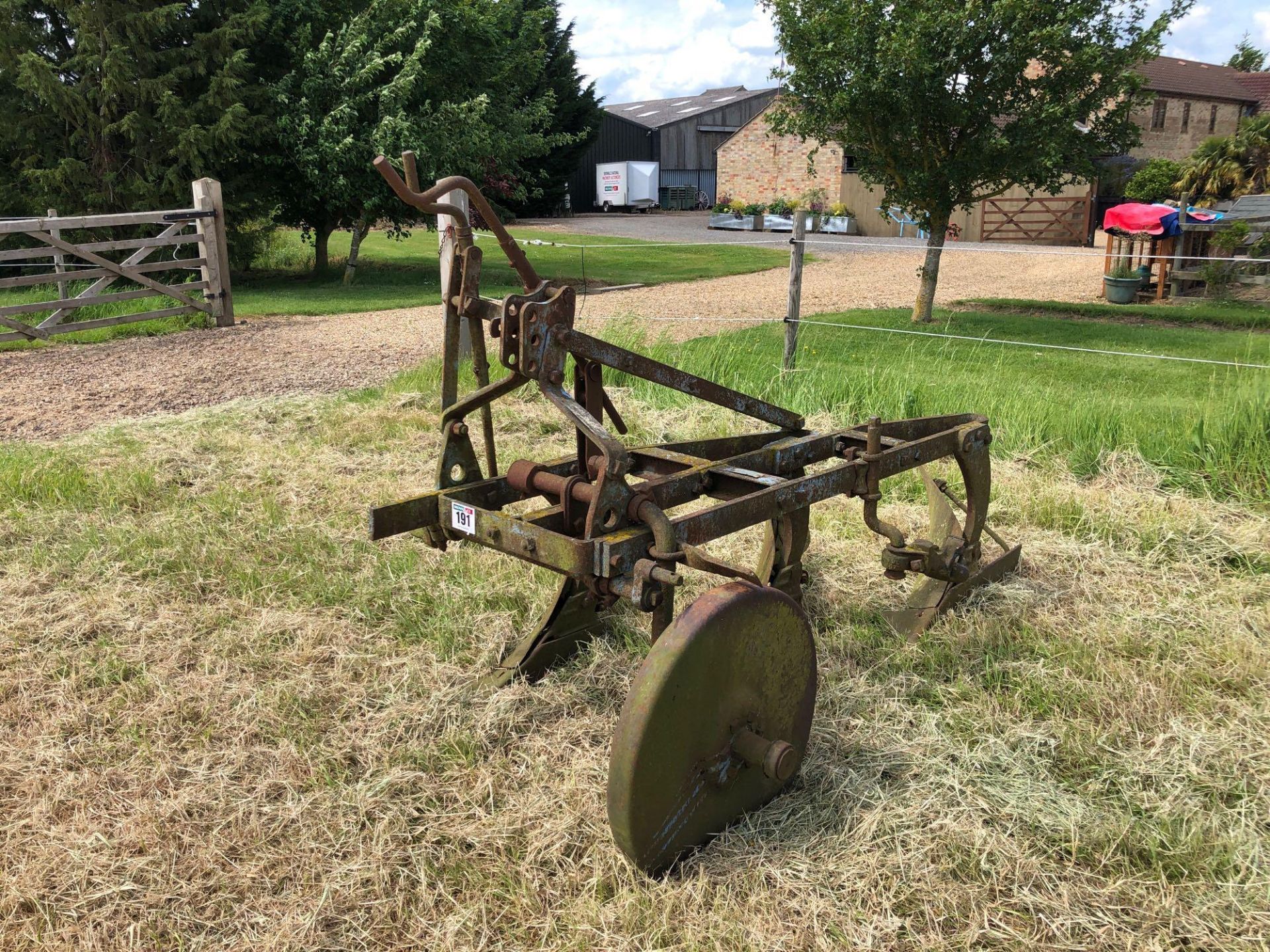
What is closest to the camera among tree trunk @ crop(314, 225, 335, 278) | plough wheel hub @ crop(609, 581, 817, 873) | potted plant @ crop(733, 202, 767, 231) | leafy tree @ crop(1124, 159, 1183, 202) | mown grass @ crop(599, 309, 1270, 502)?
plough wheel hub @ crop(609, 581, 817, 873)

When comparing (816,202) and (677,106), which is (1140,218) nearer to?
(816,202)

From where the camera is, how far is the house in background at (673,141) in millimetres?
44000

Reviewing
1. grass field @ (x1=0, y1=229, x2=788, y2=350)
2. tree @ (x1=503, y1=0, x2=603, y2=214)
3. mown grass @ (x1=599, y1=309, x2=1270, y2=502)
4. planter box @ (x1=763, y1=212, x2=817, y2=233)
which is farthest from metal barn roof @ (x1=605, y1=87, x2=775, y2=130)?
mown grass @ (x1=599, y1=309, x2=1270, y2=502)

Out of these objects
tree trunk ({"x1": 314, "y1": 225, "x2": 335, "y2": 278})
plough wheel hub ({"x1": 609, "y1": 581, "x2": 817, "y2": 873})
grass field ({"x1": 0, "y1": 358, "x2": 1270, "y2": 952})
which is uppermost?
tree trunk ({"x1": 314, "y1": 225, "x2": 335, "y2": 278})

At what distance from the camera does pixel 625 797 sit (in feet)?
7.82

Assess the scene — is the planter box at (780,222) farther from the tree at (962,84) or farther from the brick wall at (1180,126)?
the tree at (962,84)

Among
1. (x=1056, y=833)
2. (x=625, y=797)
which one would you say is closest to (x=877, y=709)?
(x=1056, y=833)

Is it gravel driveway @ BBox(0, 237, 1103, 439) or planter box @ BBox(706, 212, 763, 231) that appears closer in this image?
gravel driveway @ BBox(0, 237, 1103, 439)

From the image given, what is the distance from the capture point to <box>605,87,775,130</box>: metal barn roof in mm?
46562

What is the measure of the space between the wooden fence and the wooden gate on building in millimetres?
23552

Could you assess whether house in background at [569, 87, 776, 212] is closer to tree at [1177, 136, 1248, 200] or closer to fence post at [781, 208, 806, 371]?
tree at [1177, 136, 1248, 200]

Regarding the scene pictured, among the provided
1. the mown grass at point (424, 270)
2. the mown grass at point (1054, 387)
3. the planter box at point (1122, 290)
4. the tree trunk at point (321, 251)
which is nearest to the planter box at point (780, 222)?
the mown grass at point (424, 270)

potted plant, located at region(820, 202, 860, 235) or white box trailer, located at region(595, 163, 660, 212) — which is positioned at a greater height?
white box trailer, located at region(595, 163, 660, 212)

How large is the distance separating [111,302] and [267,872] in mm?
11092
